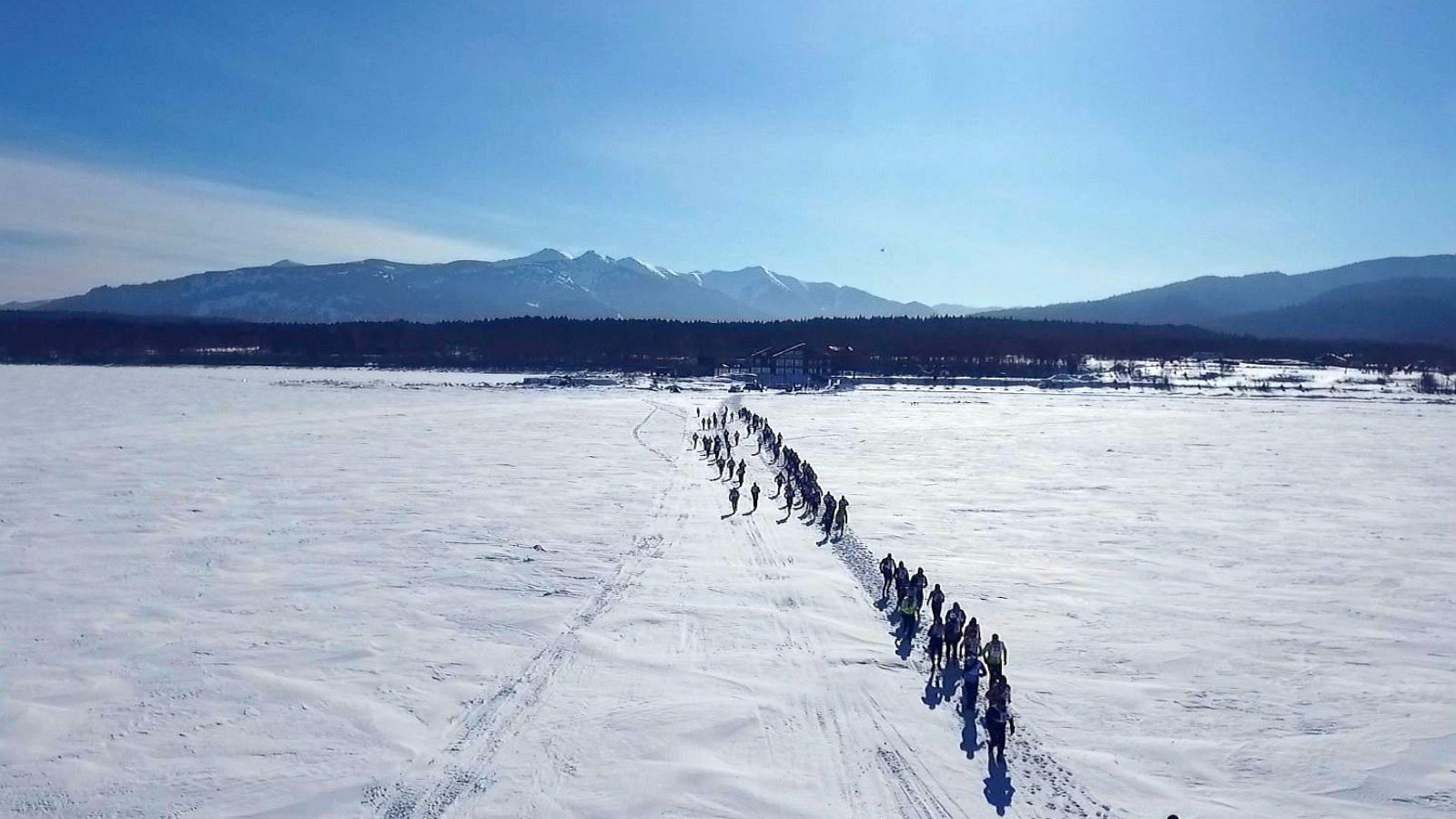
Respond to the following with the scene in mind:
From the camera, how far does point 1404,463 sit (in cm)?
2858

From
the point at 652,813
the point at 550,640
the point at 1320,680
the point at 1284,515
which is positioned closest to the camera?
the point at 652,813

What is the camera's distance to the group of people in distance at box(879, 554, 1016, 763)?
26.6 ft

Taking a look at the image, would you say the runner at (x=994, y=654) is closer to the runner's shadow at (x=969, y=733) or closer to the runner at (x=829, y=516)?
the runner's shadow at (x=969, y=733)

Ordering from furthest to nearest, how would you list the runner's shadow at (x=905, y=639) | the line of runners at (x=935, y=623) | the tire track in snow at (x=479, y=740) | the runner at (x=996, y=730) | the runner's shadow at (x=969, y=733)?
the runner's shadow at (x=905, y=639) → the runner's shadow at (x=969, y=733) → the line of runners at (x=935, y=623) → the runner at (x=996, y=730) → the tire track in snow at (x=479, y=740)

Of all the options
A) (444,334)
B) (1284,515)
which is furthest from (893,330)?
(1284,515)

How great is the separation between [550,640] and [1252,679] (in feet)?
29.3

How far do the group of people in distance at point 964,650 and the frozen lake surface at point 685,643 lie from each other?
315 millimetres

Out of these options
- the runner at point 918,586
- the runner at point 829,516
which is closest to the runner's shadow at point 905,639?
the runner at point 918,586

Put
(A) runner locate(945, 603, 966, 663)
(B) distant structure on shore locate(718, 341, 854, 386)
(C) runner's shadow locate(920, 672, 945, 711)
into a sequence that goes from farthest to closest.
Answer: (B) distant structure on shore locate(718, 341, 854, 386) → (A) runner locate(945, 603, 966, 663) → (C) runner's shadow locate(920, 672, 945, 711)

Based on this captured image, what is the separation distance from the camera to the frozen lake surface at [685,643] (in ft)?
25.4

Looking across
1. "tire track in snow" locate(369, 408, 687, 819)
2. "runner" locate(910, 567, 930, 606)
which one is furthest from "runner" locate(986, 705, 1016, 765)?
"tire track in snow" locate(369, 408, 687, 819)

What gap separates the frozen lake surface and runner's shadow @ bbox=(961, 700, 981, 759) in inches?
3.1

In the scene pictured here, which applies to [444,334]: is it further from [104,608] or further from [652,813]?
[652,813]

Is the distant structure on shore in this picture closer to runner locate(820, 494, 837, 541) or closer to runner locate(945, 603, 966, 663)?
runner locate(820, 494, 837, 541)
